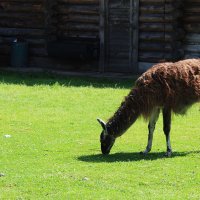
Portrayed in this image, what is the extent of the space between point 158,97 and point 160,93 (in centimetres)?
7

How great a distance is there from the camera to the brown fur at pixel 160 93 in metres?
10.9

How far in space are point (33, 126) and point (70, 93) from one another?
401 cm

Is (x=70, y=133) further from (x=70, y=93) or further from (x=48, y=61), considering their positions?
(x=48, y=61)

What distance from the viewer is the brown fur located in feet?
35.6

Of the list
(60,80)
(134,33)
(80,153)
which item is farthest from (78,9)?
(80,153)

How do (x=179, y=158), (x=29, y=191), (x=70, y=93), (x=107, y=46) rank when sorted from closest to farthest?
(x=29, y=191) < (x=179, y=158) < (x=70, y=93) < (x=107, y=46)

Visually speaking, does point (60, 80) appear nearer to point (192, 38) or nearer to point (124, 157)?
point (192, 38)

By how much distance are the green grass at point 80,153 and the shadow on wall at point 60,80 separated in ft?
2.72

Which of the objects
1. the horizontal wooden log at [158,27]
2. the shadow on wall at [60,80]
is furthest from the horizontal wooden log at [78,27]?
the shadow on wall at [60,80]

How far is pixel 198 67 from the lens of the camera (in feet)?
36.8

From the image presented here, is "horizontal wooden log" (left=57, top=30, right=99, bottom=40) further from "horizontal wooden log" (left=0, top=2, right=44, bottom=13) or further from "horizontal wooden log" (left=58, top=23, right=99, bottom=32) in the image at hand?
"horizontal wooden log" (left=0, top=2, right=44, bottom=13)

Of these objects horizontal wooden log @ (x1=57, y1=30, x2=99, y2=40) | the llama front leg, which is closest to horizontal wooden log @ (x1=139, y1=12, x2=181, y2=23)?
horizontal wooden log @ (x1=57, y1=30, x2=99, y2=40)

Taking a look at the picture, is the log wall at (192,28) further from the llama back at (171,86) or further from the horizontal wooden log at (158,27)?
the llama back at (171,86)

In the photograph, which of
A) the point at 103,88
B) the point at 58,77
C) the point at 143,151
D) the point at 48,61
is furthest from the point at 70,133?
the point at 48,61
